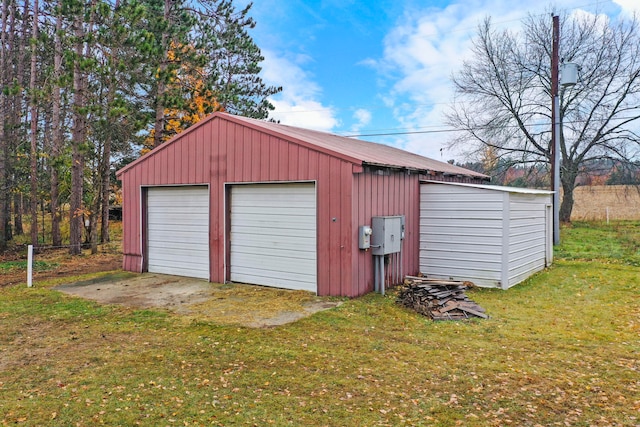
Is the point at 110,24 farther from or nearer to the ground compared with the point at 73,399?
farther from the ground

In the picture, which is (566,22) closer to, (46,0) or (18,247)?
(46,0)

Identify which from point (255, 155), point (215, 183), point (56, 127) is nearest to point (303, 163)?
point (255, 155)

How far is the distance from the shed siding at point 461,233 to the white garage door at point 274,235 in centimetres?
265

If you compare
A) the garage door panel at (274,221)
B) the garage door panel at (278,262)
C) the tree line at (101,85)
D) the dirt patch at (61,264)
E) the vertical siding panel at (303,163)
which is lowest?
the dirt patch at (61,264)

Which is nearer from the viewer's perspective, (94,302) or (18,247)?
(94,302)

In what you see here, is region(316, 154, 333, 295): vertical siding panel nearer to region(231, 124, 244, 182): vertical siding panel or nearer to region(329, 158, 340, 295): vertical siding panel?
region(329, 158, 340, 295): vertical siding panel

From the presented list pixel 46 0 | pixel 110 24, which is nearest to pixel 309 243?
pixel 110 24

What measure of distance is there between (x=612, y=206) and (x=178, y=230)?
24.6 meters

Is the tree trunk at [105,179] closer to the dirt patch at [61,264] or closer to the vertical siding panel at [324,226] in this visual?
the dirt patch at [61,264]

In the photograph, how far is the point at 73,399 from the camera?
347 cm

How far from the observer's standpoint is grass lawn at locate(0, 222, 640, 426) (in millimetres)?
3270

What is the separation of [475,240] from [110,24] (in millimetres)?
11013

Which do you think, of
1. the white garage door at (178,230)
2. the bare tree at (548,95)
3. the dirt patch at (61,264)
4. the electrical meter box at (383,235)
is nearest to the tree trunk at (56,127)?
the dirt patch at (61,264)

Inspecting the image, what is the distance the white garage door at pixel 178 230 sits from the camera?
891 cm
